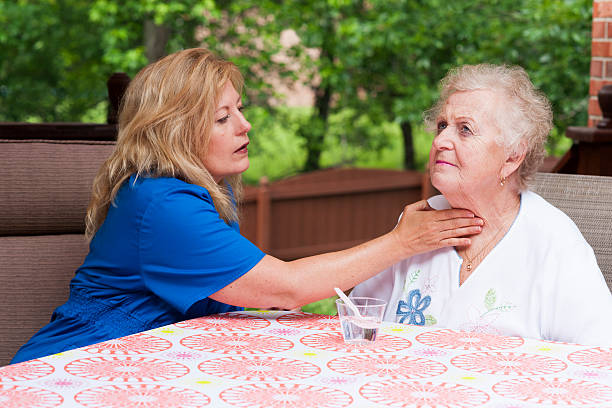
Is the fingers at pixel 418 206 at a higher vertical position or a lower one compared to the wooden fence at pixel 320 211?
higher

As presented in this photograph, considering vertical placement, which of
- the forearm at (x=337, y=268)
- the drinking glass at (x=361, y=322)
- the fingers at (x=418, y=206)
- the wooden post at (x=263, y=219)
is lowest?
the wooden post at (x=263, y=219)

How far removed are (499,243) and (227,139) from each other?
2.40 ft

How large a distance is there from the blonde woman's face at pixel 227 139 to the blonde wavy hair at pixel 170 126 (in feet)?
0.08

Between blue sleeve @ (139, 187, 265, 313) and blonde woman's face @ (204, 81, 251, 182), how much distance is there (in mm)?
208

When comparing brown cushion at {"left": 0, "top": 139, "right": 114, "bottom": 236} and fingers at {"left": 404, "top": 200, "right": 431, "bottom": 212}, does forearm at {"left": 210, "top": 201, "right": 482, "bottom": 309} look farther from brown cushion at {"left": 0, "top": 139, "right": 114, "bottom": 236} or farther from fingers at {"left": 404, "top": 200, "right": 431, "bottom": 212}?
brown cushion at {"left": 0, "top": 139, "right": 114, "bottom": 236}

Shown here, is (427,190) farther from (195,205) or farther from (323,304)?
(195,205)

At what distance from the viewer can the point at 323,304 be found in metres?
5.94

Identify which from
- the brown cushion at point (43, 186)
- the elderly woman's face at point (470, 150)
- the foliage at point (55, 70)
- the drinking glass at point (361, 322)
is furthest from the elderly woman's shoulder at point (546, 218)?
the foliage at point (55, 70)

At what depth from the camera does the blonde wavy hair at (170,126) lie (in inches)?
72.8

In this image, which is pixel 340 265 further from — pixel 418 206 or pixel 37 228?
pixel 37 228

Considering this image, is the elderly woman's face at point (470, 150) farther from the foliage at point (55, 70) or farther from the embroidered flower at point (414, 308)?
the foliage at point (55, 70)

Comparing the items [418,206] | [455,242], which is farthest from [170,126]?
[455,242]

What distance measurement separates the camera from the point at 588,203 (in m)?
2.08

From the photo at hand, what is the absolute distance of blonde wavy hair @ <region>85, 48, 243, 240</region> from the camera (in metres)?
1.85
